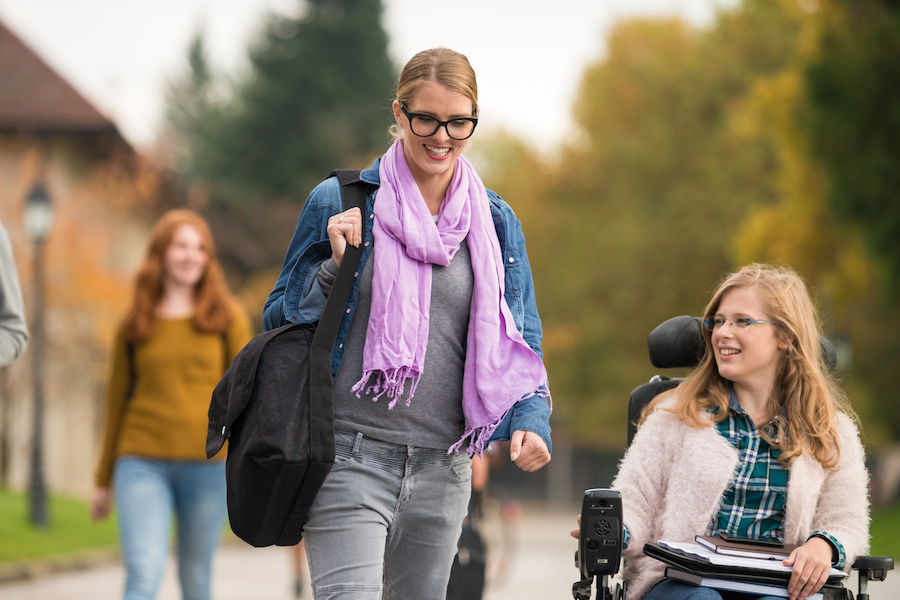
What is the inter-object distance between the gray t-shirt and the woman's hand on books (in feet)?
3.61

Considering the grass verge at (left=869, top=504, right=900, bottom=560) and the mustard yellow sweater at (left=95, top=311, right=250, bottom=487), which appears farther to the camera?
the grass verge at (left=869, top=504, right=900, bottom=560)

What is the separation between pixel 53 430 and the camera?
21.5 m

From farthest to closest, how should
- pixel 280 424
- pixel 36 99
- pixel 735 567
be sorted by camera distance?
1. pixel 36 99
2. pixel 735 567
3. pixel 280 424

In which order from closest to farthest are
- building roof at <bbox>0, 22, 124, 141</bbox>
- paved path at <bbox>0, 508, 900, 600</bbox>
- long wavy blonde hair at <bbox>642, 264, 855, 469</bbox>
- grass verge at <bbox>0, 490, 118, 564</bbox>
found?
long wavy blonde hair at <bbox>642, 264, 855, 469</bbox> → paved path at <bbox>0, 508, 900, 600</bbox> → grass verge at <bbox>0, 490, 118, 564</bbox> → building roof at <bbox>0, 22, 124, 141</bbox>

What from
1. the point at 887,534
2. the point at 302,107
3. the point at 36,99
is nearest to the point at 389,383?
the point at 887,534

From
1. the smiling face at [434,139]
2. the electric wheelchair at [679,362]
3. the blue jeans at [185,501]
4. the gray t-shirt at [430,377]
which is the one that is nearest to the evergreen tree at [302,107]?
the blue jeans at [185,501]

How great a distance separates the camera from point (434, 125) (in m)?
3.06

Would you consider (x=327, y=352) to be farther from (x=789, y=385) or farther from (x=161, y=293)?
(x=161, y=293)

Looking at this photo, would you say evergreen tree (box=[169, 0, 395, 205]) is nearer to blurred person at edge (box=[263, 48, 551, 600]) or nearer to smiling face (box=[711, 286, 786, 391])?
smiling face (box=[711, 286, 786, 391])

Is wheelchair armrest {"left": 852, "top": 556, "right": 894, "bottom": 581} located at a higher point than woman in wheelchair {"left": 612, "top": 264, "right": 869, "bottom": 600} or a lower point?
lower

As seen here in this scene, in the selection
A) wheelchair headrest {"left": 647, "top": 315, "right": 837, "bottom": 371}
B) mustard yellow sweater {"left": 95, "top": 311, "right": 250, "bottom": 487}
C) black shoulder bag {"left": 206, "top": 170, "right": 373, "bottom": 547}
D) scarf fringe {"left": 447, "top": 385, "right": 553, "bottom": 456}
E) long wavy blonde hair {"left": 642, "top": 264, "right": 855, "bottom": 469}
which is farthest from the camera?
mustard yellow sweater {"left": 95, "top": 311, "right": 250, "bottom": 487}

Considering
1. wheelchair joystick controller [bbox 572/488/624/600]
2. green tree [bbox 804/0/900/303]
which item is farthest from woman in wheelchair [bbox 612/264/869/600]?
green tree [bbox 804/0/900/303]

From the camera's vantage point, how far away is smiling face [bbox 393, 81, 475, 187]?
3.04 meters

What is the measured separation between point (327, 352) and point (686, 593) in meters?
1.34
